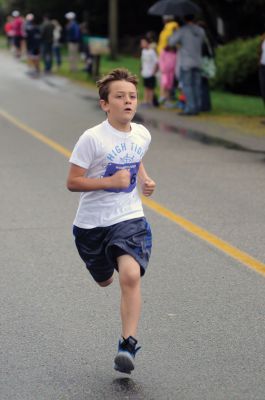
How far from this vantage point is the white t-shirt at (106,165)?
569 cm

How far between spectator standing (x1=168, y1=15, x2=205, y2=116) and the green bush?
235 inches

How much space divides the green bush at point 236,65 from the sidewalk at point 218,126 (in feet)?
18.0

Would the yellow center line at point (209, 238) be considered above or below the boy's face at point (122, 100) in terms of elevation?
below

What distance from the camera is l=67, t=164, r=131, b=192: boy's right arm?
5.55m

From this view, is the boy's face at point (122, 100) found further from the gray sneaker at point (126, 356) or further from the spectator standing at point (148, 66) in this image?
the spectator standing at point (148, 66)

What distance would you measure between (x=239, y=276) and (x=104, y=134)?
2457 mm

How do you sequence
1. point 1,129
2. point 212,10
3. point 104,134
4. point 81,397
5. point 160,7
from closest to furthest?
point 81,397 → point 104,134 → point 1,129 → point 160,7 → point 212,10

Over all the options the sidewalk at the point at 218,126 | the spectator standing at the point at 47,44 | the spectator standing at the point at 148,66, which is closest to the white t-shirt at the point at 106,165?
the sidewalk at the point at 218,126

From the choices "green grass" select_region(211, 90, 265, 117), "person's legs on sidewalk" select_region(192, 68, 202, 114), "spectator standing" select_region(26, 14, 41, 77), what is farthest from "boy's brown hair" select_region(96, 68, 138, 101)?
"spectator standing" select_region(26, 14, 41, 77)

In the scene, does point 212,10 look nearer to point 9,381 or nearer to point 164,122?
point 164,122

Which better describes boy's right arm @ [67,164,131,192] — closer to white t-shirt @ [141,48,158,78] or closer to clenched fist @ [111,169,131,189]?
clenched fist @ [111,169,131,189]

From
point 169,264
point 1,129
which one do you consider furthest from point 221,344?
point 1,129

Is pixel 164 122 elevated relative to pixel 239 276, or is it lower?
lower

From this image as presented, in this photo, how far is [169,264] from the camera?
323 inches
